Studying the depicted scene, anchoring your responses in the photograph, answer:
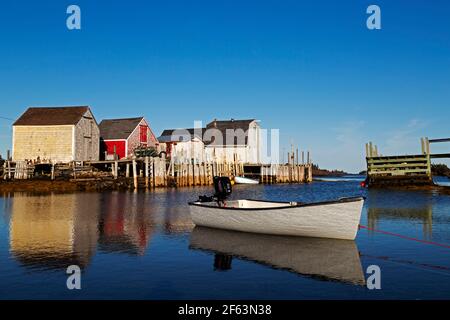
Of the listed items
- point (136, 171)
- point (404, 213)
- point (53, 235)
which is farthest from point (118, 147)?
point (53, 235)

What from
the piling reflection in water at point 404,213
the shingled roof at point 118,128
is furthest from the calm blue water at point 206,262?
the shingled roof at point 118,128

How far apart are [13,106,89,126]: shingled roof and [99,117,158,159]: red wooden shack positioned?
21.1 feet

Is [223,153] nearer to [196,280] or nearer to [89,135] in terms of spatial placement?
[89,135]

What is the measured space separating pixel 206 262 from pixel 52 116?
44.3 metres

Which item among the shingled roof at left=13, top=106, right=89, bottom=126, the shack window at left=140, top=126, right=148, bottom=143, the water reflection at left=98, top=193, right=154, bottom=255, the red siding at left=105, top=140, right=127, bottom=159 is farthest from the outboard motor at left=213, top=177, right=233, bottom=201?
the shack window at left=140, top=126, right=148, bottom=143

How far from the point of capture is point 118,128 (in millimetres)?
57594

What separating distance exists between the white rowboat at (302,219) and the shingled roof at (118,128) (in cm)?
4169

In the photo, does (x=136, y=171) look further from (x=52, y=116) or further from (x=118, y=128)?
(x=52, y=116)

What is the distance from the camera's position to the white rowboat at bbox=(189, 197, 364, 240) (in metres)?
13.6

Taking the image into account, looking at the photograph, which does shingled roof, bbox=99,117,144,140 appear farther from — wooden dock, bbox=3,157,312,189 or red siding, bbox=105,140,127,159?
wooden dock, bbox=3,157,312,189

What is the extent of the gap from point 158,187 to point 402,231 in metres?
36.1

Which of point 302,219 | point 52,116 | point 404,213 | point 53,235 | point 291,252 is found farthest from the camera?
point 52,116
